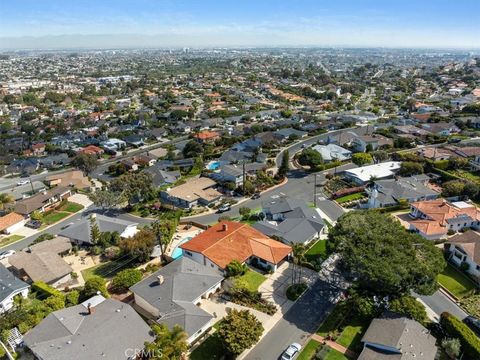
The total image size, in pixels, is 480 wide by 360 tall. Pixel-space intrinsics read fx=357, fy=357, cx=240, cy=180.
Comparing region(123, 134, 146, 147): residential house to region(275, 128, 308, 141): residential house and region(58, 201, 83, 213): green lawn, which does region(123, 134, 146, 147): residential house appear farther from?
region(58, 201, 83, 213): green lawn

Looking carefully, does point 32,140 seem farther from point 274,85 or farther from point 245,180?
point 274,85

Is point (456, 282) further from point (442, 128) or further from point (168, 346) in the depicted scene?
point (442, 128)

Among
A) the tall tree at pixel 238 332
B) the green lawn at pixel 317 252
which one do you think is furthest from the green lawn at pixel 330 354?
the green lawn at pixel 317 252

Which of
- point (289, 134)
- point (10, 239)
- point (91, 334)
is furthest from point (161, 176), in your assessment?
point (91, 334)

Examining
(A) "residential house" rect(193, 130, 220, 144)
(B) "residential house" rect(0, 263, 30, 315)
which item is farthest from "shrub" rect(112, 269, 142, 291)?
(A) "residential house" rect(193, 130, 220, 144)

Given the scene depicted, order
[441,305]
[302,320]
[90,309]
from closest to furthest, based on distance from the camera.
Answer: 1. [90,309]
2. [302,320]
3. [441,305]

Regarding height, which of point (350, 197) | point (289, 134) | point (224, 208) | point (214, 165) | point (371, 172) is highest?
point (371, 172)

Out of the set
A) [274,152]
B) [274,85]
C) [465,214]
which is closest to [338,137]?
[274,152]
